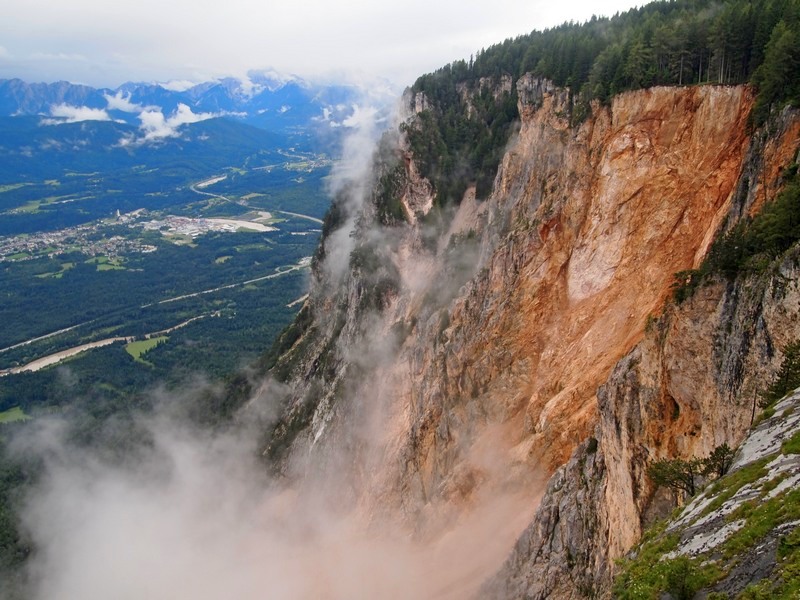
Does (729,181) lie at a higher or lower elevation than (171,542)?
higher

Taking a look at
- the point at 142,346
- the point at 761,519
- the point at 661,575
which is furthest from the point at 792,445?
the point at 142,346

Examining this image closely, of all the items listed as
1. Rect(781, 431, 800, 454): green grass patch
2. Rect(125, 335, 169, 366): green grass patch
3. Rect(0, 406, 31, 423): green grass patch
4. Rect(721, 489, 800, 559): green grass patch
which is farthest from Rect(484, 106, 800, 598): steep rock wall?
Rect(125, 335, 169, 366): green grass patch

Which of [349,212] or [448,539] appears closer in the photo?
[448,539]

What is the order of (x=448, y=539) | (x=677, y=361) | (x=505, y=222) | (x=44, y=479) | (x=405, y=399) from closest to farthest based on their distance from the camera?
1. (x=677, y=361)
2. (x=448, y=539)
3. (x=505, y=222)
4. (x=405, y=399)
5. (x=44, y=479)

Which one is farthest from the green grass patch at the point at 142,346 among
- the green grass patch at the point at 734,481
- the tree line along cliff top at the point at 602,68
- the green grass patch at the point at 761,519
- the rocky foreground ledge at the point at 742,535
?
the green grass patch at the point at 761,519

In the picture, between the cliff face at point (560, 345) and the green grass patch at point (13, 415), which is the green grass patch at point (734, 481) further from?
the green grass patch at point (13, 415)

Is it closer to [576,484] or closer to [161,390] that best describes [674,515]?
[576,484]

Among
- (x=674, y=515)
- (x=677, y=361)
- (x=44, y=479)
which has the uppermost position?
(x=677, y=361)

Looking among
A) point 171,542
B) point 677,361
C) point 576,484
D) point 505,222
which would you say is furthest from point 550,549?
point 171,542
